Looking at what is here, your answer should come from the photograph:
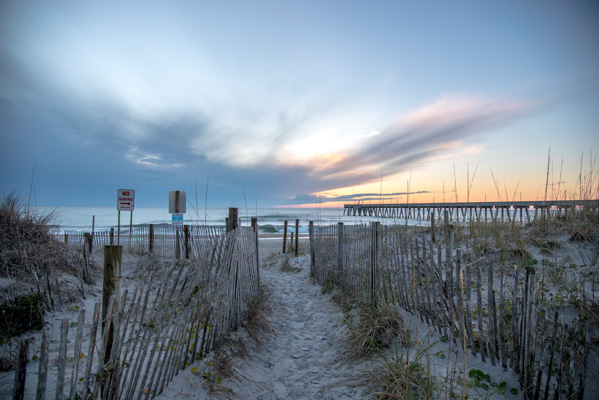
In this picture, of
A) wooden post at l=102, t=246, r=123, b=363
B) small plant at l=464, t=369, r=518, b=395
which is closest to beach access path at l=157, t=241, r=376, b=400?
small plant at l=464, t=369, r=518, b=395

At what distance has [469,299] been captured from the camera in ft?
8.13

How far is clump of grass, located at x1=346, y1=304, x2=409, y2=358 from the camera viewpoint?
3.59m

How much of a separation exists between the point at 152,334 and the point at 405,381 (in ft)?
10.4

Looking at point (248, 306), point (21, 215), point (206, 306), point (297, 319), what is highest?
point (21, 215)

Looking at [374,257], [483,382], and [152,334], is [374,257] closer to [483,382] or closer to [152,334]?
[483,382]

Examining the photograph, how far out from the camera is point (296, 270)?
9938 millimetres

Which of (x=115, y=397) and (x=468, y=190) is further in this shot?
(x=468, y=190)

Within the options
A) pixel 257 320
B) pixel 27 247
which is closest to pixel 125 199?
pixel 27 247

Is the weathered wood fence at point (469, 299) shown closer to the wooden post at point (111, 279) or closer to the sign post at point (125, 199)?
the wooden post at point (111, 279)

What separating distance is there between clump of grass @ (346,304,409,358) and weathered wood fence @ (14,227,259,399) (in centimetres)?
184

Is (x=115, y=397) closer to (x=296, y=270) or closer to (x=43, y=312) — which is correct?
(x=43, y=312)

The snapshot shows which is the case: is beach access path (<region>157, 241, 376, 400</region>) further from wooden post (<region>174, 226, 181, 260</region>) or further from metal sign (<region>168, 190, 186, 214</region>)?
wooden post (<region>174, 226, 181, 260</region>)

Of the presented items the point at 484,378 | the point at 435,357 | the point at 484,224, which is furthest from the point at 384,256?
the point at 484,224

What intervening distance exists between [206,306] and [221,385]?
0.87m
